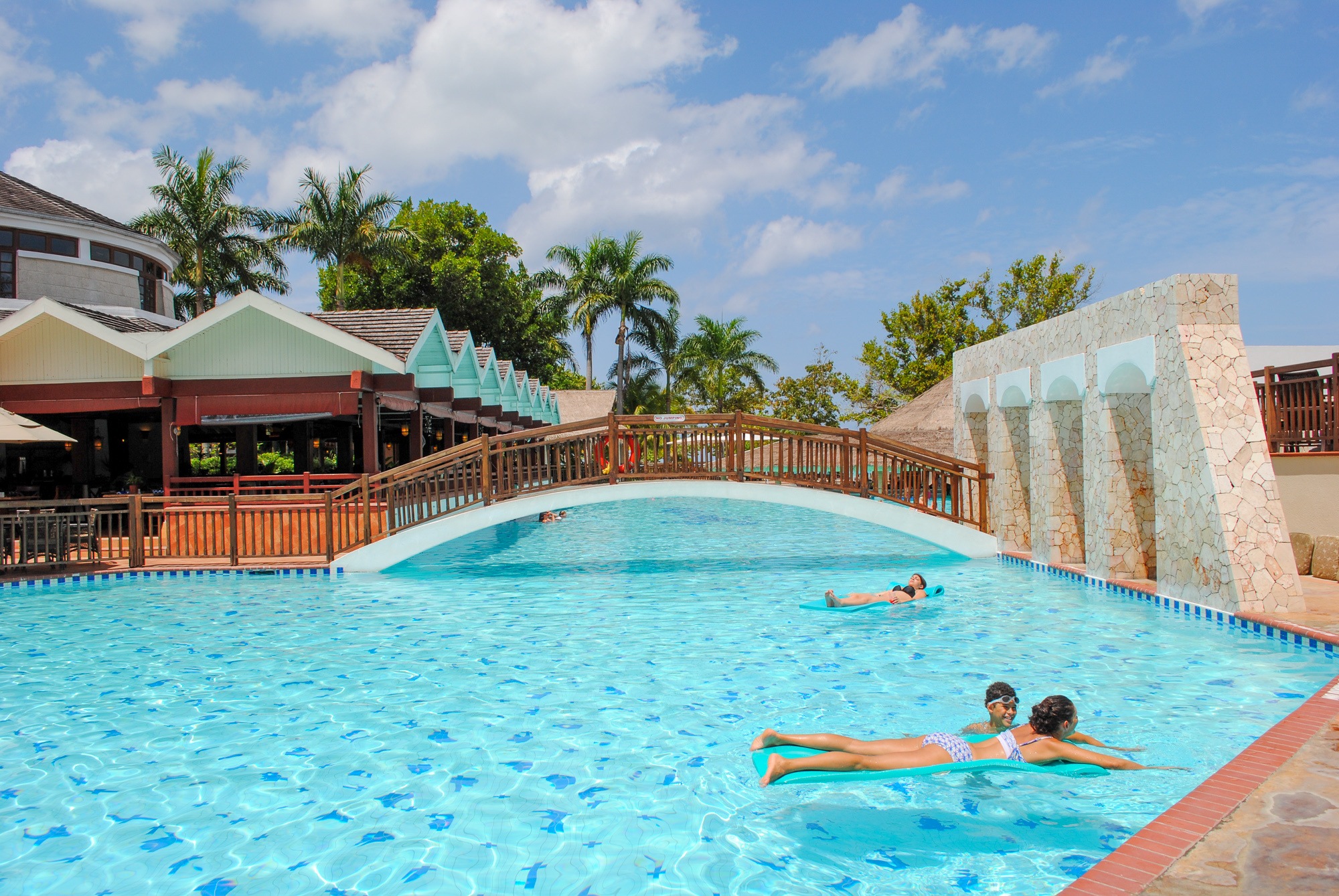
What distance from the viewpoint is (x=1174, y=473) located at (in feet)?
34.0

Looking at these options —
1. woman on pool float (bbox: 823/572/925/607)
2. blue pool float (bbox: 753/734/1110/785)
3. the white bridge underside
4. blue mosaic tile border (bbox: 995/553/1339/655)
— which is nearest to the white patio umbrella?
the white bridge underside

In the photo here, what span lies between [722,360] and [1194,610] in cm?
3708

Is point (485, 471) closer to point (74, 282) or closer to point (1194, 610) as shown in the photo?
point (1194, 610)

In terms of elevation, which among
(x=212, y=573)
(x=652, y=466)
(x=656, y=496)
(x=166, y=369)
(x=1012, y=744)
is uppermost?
(x=166, y=369)

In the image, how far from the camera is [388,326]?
762 inches

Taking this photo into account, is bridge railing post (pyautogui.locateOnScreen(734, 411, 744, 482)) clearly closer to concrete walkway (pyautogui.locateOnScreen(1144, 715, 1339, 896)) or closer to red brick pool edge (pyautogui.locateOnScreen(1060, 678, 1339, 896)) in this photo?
red brick pool edge (pyautogui.locateOnScreen(1060, 678, 1339, 896))

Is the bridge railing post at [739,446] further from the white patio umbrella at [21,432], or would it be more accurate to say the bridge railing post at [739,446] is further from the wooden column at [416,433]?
the white patio umbrella at [21,432]

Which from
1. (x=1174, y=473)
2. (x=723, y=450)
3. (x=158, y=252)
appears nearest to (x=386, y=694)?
(x=723, y=450)

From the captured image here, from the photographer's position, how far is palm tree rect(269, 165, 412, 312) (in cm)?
3712

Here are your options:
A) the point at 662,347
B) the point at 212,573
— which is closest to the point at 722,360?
the point at 662,347

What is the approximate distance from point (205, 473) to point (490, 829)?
24089 mm

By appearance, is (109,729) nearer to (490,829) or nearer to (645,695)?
(490,829)

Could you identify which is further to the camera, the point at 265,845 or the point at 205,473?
the point at 205,473

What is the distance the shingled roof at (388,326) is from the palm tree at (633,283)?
2173 cm
